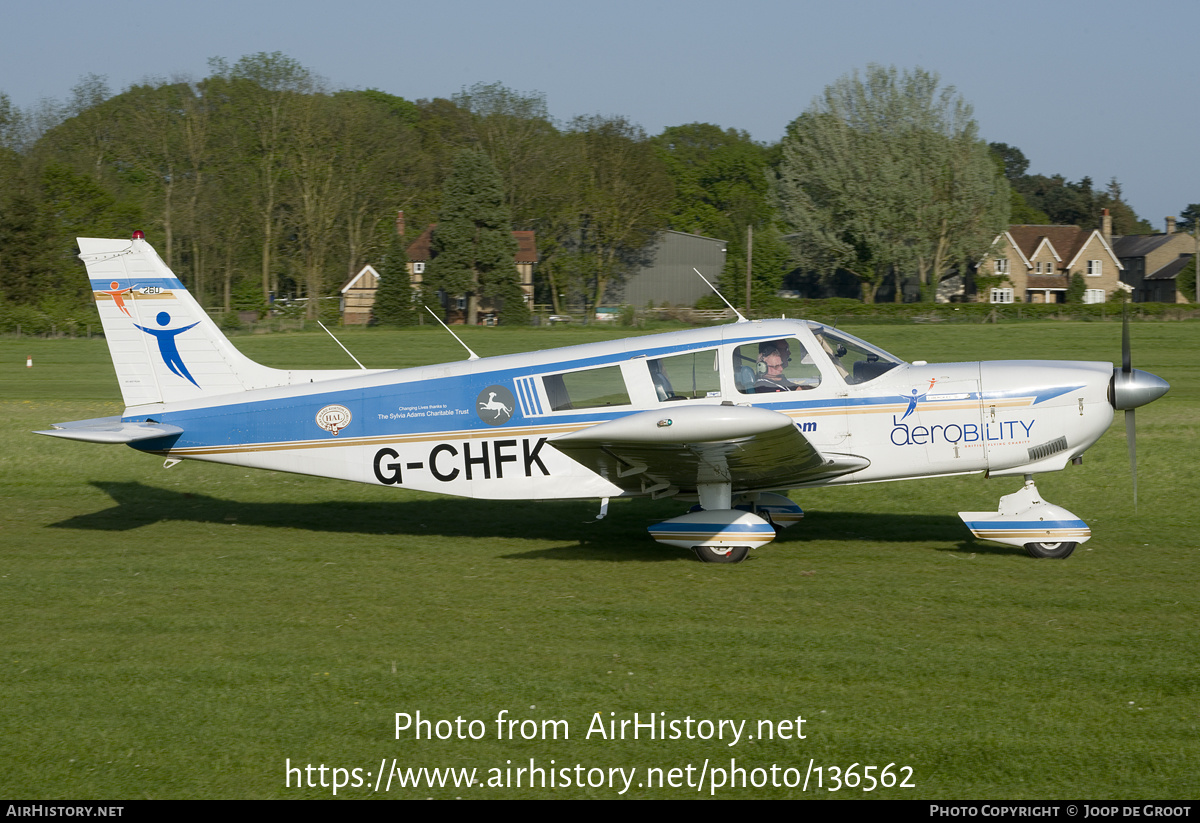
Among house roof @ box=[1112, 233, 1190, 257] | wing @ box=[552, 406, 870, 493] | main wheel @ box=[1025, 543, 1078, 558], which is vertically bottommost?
main wheel @ box=[1025, 543, 1078, 558]

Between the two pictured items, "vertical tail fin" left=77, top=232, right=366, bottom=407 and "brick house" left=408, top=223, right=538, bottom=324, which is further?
"brick house" left=408, top=223, right=538, bottom=324

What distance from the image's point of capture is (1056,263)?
7975 cm

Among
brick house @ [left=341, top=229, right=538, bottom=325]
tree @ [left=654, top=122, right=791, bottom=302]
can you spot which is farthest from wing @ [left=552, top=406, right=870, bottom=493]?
tree @ [left=654, top=122, right=791, bottom=302]

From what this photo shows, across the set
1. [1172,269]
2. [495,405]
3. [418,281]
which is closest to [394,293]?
[418,281]

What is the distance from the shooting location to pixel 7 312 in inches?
1780

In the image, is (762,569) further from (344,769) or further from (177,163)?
(177,163)

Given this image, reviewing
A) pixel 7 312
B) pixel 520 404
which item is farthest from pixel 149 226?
pixel 520 404

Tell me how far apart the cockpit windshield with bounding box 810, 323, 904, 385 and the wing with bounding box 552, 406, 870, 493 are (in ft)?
2.40

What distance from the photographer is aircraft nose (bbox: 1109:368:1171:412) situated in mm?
8617

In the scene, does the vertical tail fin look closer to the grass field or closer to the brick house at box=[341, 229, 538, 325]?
the grass field

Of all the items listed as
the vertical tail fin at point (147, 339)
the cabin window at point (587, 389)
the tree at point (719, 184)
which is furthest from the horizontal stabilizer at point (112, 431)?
the tree at point (719, 184)

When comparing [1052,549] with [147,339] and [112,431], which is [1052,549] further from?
[147,339]

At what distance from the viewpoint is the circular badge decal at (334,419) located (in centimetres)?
968

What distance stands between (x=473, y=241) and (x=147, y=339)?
4999 cm
